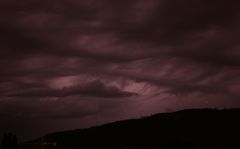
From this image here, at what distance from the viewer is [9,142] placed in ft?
474

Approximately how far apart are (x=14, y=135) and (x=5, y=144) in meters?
10.2

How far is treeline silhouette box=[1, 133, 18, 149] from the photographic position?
463 ft

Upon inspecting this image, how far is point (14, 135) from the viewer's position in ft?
452

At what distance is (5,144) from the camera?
146m

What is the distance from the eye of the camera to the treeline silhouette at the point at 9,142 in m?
141
